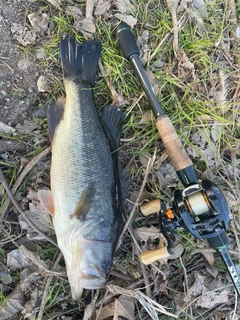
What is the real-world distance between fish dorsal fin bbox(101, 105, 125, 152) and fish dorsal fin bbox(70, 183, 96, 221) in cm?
46

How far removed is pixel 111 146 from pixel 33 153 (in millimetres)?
693

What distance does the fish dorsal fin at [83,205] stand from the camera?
2.90 meters

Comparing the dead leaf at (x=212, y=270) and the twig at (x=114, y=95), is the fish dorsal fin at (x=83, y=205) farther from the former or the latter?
the dead leaf at (x=212, y=270)

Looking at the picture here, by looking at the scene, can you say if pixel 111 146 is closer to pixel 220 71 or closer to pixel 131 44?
pixel 131 44

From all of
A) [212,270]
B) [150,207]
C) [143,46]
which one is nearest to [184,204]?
[150,207]

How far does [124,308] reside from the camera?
128 inches

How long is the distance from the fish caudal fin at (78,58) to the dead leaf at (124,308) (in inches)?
72.6

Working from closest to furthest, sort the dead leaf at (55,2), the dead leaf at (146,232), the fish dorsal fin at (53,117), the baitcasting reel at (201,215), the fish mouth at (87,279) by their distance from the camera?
1. the baitcasting reel at (201,215)
2. the fish mouth at (87,279)
3. the fish dorsal fin at (53,117)
4. the dead leaf at (55,2)
5. the dead leaf at (146,232)

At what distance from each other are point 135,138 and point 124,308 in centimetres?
147

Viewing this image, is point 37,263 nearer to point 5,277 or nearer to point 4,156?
point 5,277

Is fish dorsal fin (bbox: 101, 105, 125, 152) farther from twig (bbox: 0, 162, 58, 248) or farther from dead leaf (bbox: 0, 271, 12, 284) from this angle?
dead leaf (bbox: 0, 271, 12, 284)

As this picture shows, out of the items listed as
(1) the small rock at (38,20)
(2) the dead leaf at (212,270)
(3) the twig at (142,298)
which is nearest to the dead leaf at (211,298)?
(2) the dead leaf at (212,270)

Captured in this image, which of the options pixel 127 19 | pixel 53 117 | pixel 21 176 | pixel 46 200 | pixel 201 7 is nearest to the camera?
pixel 46 200

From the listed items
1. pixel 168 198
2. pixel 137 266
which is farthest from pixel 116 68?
pixel 137 266
